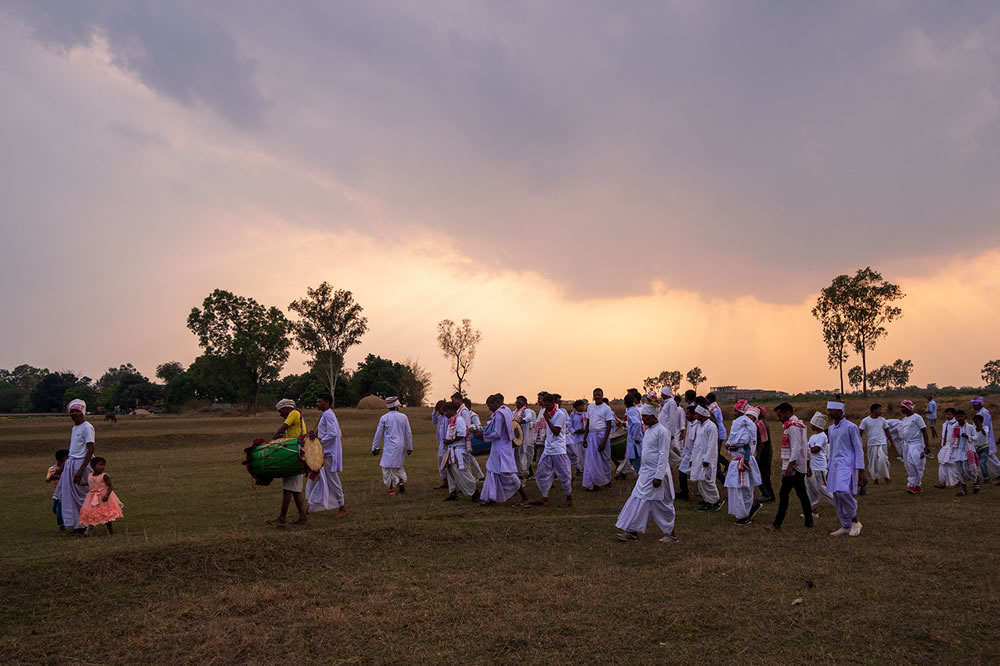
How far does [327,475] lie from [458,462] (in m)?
2.56

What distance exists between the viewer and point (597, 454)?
45.7 feet

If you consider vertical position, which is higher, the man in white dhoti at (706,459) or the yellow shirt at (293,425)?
the yellow shirt at (293,425)

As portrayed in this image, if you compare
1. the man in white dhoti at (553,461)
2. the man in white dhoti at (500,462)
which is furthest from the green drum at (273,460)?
the man in white dhoti at (553,461)

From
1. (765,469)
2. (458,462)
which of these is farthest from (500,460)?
(765,469)

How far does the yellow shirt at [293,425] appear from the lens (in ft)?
33.3

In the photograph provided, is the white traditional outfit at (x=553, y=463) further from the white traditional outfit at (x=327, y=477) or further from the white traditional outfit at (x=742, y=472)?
the white traditional outfit at (x=327, y=477)

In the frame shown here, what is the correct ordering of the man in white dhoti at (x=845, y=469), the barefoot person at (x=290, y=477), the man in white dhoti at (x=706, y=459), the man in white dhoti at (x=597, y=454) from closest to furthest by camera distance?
the man in white dhoti at (x=845, y=469) → the barefoot person at (x=290, y=477) → the man in white dhoti at (x=706, y=459) → the man in white dhoti at (x=597, y=454)

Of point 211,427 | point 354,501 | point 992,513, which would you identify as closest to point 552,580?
point 354,501

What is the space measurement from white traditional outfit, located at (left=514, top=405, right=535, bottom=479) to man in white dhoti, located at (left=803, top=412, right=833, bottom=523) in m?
5.77

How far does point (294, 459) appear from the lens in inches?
380

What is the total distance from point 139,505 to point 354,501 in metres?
3.87

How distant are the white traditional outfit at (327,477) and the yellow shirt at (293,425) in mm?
360

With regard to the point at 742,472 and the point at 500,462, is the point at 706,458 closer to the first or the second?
the point at 742,472

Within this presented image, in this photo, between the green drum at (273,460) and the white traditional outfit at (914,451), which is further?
the white traditional outfit at (914,451)
